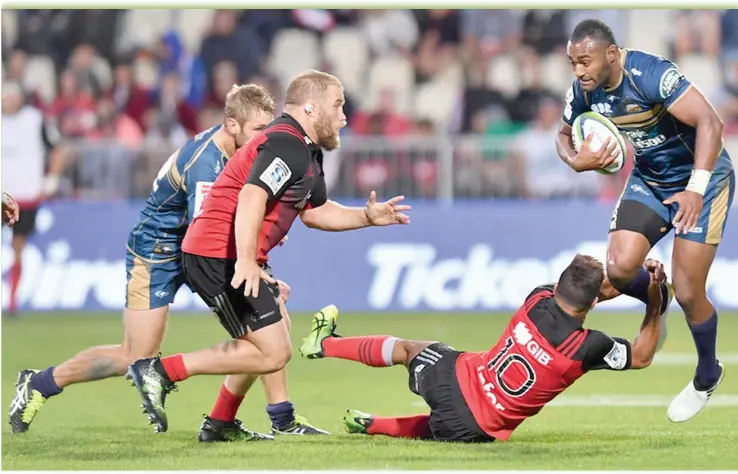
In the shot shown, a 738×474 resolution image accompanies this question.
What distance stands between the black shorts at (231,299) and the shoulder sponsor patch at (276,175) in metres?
0.60

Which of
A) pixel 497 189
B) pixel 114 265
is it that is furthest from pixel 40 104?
pixel 497 189

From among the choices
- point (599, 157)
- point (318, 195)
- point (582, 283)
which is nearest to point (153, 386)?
point (318, 195)

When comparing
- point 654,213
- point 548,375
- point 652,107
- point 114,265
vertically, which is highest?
point 652,107

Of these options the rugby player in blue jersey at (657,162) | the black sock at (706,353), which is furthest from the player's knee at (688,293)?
the black sock at (706,353)

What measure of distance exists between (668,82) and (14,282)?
32.1 feet

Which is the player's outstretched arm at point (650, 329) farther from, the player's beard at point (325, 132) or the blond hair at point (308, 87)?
the blond hair at point (308, 87)

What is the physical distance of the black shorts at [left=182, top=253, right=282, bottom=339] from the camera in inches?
281

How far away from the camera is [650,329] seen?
7418 millimetres

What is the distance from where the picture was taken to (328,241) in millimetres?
16172

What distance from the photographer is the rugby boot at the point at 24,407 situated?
819 cm

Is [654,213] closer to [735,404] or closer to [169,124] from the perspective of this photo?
[735,404]

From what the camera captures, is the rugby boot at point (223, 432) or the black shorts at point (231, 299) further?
the rugby boot at point (223, 432)

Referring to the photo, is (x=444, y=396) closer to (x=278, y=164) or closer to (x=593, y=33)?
(x=278, y=164)

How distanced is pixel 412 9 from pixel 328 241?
5.49 metres
